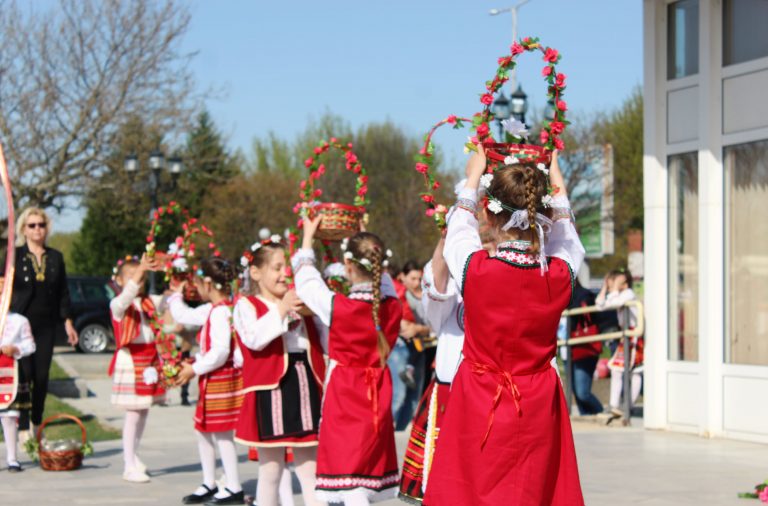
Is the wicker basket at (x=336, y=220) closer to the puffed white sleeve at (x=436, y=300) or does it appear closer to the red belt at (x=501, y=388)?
the puffed white sleeve at (x=436, y=300)

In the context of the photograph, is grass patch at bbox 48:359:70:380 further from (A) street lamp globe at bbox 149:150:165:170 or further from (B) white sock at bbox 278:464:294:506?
(B) white sock at bbox 278:464:294:506

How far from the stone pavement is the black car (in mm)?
13924

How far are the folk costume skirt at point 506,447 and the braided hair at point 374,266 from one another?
177 centimetres

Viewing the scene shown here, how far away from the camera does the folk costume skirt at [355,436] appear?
620cm

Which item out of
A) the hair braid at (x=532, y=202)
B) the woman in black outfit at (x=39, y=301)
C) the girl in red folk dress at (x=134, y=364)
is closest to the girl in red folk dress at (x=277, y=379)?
the girl in red folk dress at (x=134, y=364)

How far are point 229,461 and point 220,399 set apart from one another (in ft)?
1.37

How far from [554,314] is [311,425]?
2651 mm

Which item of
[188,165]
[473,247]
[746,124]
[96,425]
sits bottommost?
[96,425]

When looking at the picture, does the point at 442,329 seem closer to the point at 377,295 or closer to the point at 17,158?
the point at 377,295

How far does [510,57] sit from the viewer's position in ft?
16.2

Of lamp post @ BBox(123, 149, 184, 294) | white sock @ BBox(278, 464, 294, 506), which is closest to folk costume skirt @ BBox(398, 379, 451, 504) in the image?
white sock @ BBox(278, 464, 294, 506)

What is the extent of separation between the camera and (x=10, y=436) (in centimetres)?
922

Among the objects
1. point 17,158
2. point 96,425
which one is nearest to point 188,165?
point 17,158

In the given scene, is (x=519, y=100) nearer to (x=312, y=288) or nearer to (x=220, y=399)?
(x=220, y=399)
